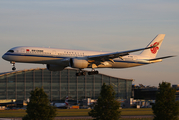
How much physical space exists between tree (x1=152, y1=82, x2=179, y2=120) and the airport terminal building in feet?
287

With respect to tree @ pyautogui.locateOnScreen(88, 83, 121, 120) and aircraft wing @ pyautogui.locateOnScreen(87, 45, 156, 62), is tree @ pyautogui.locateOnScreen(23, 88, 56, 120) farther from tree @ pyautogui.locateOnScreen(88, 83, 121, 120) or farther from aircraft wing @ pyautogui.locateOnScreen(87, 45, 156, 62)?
aircraft wing @ pyautogui.locateOnScreen(87, 45, 156, 62)

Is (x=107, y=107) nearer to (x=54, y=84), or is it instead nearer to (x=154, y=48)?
(x=154, y=48)

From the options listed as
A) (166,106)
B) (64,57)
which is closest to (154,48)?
(64,57)

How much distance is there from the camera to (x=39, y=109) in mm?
38719

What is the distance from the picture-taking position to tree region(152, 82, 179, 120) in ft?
134

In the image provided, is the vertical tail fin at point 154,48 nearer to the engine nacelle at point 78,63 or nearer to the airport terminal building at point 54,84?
the engine nacelle at point 78,63

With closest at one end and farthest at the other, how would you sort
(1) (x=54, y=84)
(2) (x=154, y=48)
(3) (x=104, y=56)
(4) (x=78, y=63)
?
(4) (x=78, y=63)
(3) (x=104, y=56)
(2) (x=154, y=48)
(1) (x=54, y=84)

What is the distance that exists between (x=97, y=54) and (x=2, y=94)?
74875 mm

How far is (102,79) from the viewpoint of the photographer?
134375mm

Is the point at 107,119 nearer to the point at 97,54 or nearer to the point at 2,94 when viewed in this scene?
the point at 97,54

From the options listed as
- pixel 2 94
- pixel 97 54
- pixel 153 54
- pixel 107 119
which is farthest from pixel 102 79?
pixel 107 119

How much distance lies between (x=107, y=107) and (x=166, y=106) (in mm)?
8956

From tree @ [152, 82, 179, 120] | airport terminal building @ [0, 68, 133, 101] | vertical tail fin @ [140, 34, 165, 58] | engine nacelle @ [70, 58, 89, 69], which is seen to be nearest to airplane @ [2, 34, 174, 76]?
engine nacelle @ [70, 58, 89, 69]

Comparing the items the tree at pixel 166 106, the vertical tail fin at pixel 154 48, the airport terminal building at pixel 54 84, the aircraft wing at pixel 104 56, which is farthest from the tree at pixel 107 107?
the airport terminal building at pixel 54 84
